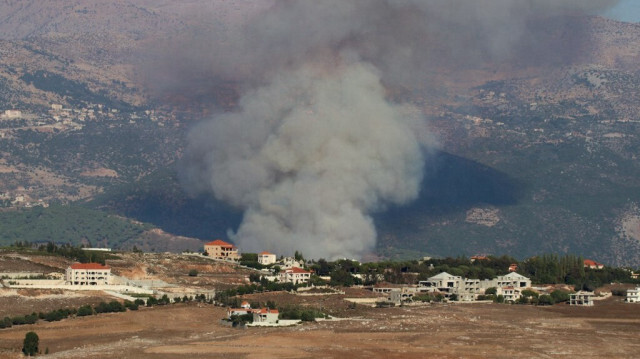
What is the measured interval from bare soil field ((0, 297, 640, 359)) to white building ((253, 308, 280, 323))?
8.50 feet

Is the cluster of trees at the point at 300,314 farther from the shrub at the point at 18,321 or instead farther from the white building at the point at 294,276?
the white building at the point at 294,276

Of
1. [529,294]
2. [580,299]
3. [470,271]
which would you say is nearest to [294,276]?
[470,271]

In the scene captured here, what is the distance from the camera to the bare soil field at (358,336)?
8844cm

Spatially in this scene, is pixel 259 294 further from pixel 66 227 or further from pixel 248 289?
pixel 66 227

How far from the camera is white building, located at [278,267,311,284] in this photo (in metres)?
127

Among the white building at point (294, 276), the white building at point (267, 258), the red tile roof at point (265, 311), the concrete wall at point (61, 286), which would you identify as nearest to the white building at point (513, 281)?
the white building at point (294, 276)

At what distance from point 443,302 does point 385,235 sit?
64641mm

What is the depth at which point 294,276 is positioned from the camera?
417ft

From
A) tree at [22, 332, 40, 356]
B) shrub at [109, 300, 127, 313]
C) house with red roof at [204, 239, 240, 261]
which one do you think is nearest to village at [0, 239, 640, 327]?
house with red roof at [204, 239, 240, 261]

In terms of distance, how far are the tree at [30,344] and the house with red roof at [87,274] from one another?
1024 inches

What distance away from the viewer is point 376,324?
10194 centimetres

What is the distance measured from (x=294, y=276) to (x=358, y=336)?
1260 inches

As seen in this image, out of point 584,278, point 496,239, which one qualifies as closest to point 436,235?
point 496,239

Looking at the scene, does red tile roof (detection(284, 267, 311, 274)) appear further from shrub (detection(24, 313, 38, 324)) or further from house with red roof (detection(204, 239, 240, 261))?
shrub (detection(24, 313, 38, 324))
